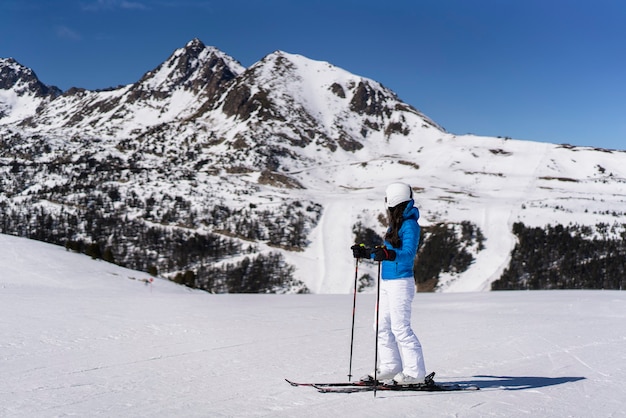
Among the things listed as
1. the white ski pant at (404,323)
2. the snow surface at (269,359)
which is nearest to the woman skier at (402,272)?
the white ski pant at (404,323)

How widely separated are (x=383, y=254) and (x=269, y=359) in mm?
3477

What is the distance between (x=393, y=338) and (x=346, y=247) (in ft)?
403

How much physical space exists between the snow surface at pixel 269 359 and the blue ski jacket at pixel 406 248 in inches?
64.0

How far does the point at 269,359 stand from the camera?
891 cm

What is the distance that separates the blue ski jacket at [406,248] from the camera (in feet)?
22.4

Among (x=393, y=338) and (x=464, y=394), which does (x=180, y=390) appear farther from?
(x=464, y=394)

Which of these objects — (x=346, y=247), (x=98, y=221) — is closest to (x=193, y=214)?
(x=98, y=221)

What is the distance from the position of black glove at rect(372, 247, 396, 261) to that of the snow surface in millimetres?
1805

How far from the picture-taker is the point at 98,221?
505 ft

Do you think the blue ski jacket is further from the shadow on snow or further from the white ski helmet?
the shadow on snow

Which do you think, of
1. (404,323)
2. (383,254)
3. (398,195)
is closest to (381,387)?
(404,323)

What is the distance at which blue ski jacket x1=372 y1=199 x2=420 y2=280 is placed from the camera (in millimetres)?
6840

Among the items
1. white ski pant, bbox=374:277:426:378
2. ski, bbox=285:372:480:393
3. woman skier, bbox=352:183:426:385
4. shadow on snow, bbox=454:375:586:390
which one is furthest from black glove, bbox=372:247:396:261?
shadow on snow, bbox=454:375:586:390

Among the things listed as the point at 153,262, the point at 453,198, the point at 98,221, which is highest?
the point at 453,198
